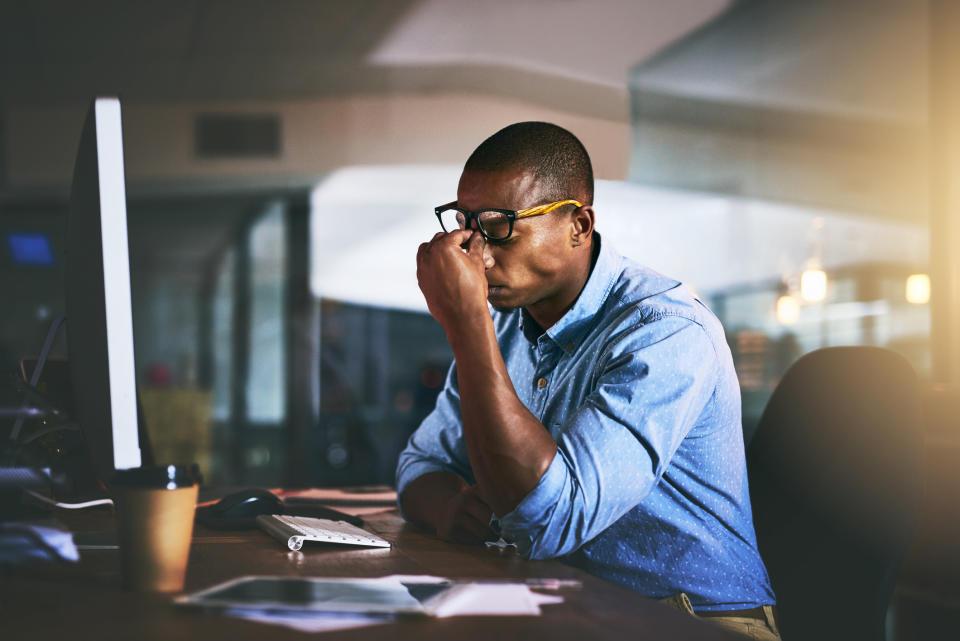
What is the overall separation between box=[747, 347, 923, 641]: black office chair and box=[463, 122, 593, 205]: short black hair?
523 millimetres

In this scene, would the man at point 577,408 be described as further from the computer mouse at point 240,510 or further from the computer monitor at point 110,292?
the computer monitor at point 110,292

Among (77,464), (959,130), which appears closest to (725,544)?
(77,464)

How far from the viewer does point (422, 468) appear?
1536mm

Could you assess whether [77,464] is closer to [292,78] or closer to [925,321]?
[292,78]

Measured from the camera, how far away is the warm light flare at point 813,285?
16.5ft

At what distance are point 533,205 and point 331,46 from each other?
3697 millimetres

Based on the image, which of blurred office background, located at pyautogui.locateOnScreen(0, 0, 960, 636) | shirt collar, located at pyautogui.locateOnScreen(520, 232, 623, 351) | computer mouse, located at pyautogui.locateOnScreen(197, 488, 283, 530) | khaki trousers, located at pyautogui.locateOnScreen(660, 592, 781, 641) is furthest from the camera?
blurred office background, located at pyautogui.locateOnScreen(0, 0, 960, 636)

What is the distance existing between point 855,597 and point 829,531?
4.0 inches

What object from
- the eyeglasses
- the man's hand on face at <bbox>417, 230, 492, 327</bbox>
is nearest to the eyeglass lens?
the eyeglasses

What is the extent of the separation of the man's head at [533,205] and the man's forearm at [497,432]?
276 millimetres

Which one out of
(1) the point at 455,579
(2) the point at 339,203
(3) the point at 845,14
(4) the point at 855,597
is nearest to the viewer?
(1) the point at 455,579

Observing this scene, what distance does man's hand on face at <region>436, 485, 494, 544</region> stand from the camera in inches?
49.1

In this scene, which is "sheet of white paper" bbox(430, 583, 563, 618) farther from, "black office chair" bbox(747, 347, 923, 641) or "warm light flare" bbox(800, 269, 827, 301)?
"warm light flare" bbox(800, 269, 827, 301)

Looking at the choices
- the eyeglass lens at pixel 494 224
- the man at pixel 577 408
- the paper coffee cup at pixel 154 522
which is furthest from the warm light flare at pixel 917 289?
the paper coffee cup at pixel 154 522
